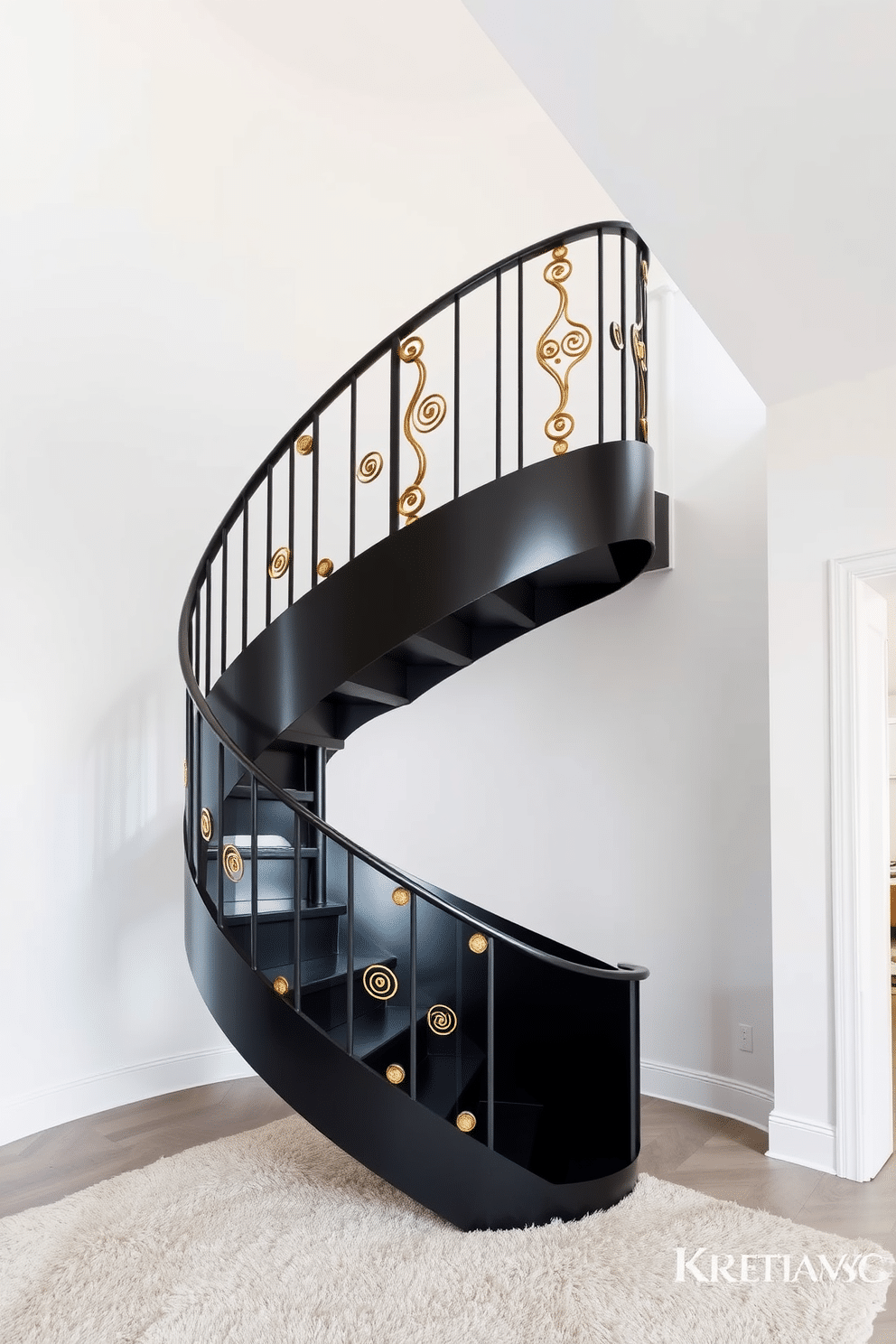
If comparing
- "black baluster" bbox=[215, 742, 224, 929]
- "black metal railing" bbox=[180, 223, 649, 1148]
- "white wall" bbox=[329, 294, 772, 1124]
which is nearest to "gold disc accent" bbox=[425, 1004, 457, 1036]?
"black metal railing" bbox=[180, 223, 649, 1148]

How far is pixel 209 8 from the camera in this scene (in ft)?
15.1

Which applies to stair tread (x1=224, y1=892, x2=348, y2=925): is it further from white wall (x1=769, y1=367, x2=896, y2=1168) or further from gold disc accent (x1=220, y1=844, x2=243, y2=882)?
white wall (x1=769, y1=367, x2=896, y2=1168)

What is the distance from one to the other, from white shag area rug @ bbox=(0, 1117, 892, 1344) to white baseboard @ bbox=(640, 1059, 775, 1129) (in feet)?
3.35

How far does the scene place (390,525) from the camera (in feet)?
10.8

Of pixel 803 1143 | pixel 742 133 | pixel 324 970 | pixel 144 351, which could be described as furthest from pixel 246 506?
pixel 803 1143

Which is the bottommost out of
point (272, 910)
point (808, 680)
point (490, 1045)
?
point (490, 1045)

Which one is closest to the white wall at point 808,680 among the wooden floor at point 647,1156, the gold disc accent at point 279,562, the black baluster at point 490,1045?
the wooden floor at point 647,1156

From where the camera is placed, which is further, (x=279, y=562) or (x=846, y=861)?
(x=279, y=562)

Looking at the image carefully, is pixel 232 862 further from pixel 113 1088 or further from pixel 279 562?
pixel 113 1088

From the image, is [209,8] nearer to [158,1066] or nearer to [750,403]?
[750,403]

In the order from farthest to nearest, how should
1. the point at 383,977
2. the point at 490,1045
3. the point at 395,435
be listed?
the point at 395,435 < the point at 383,977 < the point at 490,1045

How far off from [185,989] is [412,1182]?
1.89 meters

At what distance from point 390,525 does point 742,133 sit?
162 centimetres

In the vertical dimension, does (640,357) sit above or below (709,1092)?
above
